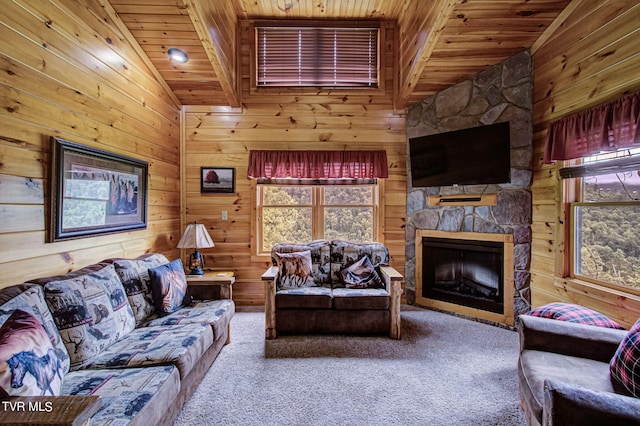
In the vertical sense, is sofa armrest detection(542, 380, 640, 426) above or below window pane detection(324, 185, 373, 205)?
below

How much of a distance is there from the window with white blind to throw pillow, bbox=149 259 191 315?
8.88 ft

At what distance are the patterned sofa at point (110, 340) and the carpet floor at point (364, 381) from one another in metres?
0.27

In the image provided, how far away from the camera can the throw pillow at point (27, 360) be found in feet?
3.67

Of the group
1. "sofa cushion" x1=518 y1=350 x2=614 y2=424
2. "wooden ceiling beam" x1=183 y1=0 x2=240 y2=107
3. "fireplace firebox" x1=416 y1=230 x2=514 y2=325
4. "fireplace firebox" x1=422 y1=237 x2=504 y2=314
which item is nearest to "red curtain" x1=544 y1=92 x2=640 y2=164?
"fireplace firebox" x1=416 y1=230 x2=514 y2=325

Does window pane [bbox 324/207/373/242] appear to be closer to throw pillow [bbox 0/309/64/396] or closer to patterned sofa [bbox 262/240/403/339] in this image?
patterned sofa [bbox 262/240/403/339]


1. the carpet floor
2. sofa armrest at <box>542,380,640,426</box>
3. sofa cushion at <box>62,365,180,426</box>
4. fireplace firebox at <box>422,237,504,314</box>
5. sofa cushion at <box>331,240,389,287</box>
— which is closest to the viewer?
sofa armrest at <box>542,380,640,426</box>

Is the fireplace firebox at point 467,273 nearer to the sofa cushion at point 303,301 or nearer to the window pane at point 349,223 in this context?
the window pane at point 349,223

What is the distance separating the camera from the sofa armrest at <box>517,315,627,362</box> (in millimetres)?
1604

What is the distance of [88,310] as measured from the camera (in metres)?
1.77

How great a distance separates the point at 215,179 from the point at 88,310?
2.32m

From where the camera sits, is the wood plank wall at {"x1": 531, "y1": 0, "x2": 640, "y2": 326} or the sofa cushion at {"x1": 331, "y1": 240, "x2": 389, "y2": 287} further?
the sofa cushion at {"x1": 331, "y1": 240, "x2": 389, "y2": 287}

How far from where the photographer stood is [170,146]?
11.7 ft

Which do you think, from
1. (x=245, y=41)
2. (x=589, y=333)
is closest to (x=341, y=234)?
(x=589, y=333)

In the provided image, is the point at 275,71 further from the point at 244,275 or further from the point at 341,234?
the point at 244,275
